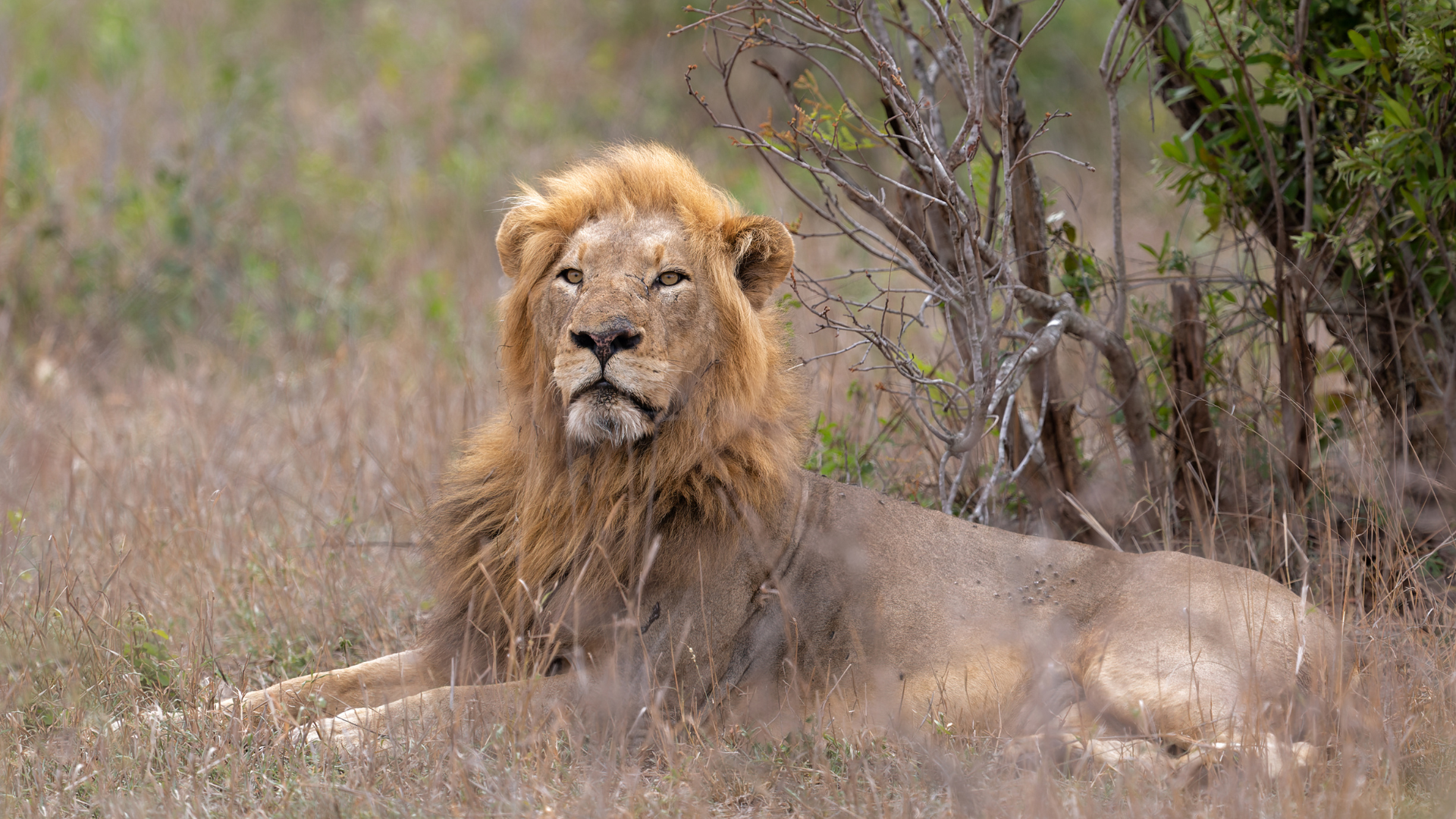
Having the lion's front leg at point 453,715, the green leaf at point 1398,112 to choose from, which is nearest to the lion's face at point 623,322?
the lion's front leg at point 453,715

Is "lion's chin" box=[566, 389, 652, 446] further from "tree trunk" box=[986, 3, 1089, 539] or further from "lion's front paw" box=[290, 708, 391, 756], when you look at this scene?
"tree trunk" box=[986, 3, 1089, 539]

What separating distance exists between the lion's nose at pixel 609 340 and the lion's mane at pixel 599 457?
0.25 m

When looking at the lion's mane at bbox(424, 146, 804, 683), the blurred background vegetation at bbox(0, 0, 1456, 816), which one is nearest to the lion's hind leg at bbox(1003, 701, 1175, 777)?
the blurred background vegetation at bbox(0, 0, 1456, 816)

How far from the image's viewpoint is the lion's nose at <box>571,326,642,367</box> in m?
3.24

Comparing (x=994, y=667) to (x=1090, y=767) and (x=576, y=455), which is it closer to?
(x=1090, y=767)

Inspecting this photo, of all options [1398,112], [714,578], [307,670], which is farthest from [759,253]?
[1398,112]

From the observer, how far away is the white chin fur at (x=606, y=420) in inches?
129

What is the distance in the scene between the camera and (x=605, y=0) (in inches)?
531

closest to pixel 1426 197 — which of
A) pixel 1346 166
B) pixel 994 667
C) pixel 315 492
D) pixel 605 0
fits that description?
pixel 1346 166

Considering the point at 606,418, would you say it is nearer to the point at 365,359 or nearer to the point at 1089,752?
the point at 1089,752

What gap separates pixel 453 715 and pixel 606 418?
0.84 meters

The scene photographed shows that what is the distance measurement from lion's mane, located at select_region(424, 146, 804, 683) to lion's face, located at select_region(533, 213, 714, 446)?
0.04 metres

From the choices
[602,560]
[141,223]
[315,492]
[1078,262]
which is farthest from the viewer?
[141,223]

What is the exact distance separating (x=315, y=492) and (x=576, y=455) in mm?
2457
